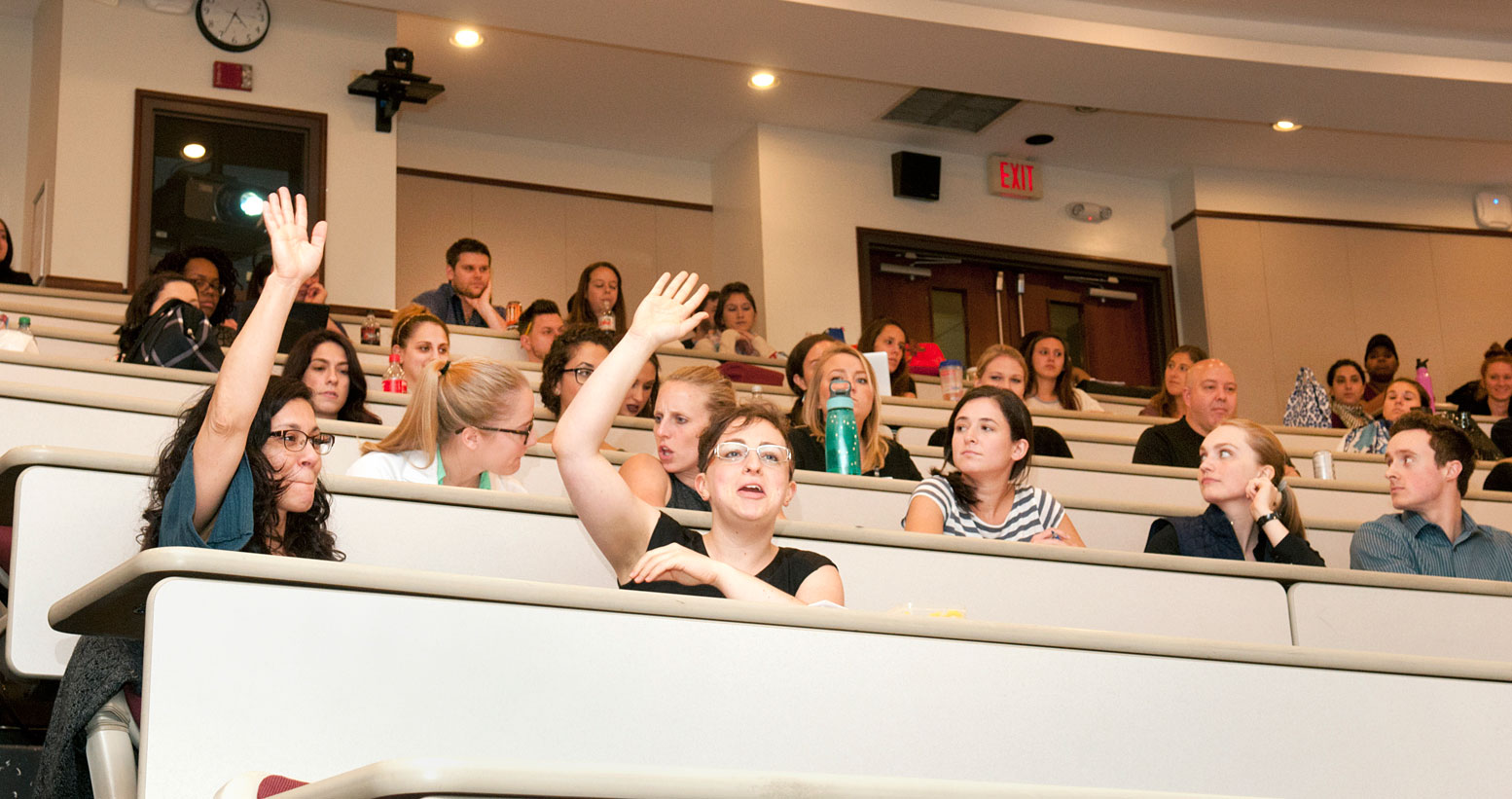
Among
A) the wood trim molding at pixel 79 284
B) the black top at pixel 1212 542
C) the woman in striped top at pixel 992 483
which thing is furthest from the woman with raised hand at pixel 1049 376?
the wood trim molding at pixel 79 284

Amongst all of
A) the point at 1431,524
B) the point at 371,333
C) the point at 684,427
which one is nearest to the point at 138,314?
the point at 371,333

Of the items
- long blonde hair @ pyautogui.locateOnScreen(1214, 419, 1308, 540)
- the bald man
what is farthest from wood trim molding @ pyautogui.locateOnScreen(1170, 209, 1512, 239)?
long blonde hair @ pyautogui.locateOnScreen(1214, 419, 1308, 540)

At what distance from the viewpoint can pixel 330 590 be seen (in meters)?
1.51

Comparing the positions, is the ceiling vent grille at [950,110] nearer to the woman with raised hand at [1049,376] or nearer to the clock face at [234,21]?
the woman with raised hand at [1049,376]

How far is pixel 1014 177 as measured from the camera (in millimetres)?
7926

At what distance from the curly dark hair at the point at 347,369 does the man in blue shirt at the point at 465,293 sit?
217cm

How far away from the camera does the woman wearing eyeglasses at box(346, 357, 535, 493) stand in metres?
2.64

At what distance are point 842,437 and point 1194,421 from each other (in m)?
1.63

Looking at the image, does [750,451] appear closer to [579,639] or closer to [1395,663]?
[579,639]

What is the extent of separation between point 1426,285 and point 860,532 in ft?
22.7

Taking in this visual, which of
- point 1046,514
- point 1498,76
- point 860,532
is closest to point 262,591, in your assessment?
point 860,532

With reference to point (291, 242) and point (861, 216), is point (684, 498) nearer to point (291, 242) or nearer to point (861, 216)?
point (291, 242)

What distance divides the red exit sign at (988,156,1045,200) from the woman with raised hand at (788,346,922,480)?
4536mm

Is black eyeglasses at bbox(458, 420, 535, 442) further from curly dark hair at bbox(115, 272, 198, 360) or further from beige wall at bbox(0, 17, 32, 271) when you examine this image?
beige wall at bbox(0, 17, 32, 271)
